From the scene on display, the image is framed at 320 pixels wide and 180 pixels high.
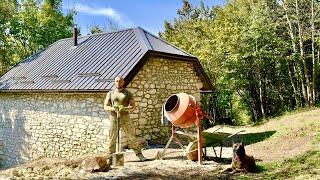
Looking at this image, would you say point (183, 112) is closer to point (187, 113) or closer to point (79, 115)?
point (187, 113)

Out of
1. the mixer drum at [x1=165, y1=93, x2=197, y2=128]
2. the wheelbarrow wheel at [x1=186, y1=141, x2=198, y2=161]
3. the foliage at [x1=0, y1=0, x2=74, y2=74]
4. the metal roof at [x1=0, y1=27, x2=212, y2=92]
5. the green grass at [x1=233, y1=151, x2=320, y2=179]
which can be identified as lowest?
the green grass at [x1=233, y1=151, x2=320, y2=179]

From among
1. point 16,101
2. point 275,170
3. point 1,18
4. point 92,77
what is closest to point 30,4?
point 1,18

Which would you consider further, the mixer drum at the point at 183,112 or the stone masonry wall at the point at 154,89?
the stone masonry wall at the point at 154,89

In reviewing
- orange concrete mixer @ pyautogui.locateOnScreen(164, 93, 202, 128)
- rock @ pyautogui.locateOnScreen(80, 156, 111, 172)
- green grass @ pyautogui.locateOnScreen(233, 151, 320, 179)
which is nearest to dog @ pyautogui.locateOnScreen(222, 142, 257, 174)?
green grass @ pyautogui.locateOnScreen(233, 151, 320, 179)

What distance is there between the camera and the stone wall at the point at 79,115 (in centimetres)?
1141

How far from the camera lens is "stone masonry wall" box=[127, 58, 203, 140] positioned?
1146 cm

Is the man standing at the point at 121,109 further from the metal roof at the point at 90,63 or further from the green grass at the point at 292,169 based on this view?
the green grass at the point at 292,169

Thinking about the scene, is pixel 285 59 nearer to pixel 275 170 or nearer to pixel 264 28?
pixel 264 28

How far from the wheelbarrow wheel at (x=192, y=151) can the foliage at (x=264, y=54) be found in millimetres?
11785

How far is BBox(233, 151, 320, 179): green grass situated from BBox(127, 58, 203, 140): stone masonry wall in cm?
514

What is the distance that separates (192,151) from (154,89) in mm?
4404

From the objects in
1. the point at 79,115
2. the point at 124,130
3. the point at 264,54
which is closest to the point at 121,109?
the point at 124,130

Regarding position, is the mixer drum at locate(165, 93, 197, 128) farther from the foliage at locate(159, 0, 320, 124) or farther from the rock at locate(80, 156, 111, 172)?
the foliage at locate(159, 0, 320, 124)

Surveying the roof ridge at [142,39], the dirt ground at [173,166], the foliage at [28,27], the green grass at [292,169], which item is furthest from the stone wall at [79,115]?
the foliage at [28,27]
